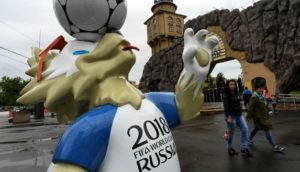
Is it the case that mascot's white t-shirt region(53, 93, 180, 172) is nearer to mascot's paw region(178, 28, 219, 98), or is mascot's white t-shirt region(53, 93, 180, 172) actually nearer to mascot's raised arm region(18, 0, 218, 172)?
mascot's raised arm region(18, 0, 218, 172)

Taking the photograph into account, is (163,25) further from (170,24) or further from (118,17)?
(118,17)

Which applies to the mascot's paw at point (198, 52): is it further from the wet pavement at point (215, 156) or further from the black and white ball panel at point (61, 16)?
the wet pavement at point (215, 156)

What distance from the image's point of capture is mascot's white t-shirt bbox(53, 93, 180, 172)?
1.03m

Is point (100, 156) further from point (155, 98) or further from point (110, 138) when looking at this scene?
point (155, 98)

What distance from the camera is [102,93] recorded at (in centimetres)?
121

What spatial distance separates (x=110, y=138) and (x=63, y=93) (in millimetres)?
339

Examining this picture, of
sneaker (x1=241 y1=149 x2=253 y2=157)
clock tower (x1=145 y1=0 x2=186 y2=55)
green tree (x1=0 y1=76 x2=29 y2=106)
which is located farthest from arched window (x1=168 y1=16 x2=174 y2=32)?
sneaker (x1=241 y1=149 x2=253 y2=157)

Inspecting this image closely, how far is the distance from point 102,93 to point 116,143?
26cm

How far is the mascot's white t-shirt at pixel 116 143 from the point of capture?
1026 mm

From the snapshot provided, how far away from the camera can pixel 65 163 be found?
1.00m

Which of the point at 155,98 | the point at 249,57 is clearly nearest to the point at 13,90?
the point at 249,57

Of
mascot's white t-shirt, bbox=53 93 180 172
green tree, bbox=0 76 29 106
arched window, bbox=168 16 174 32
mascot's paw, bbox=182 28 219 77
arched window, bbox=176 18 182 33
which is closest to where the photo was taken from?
mascot's white t-shirt, bbox=53 93 180 172

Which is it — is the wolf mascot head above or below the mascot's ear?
below

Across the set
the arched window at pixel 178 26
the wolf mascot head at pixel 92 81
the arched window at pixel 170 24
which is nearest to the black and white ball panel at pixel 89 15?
the wolf mascot head at pixel 92 81
